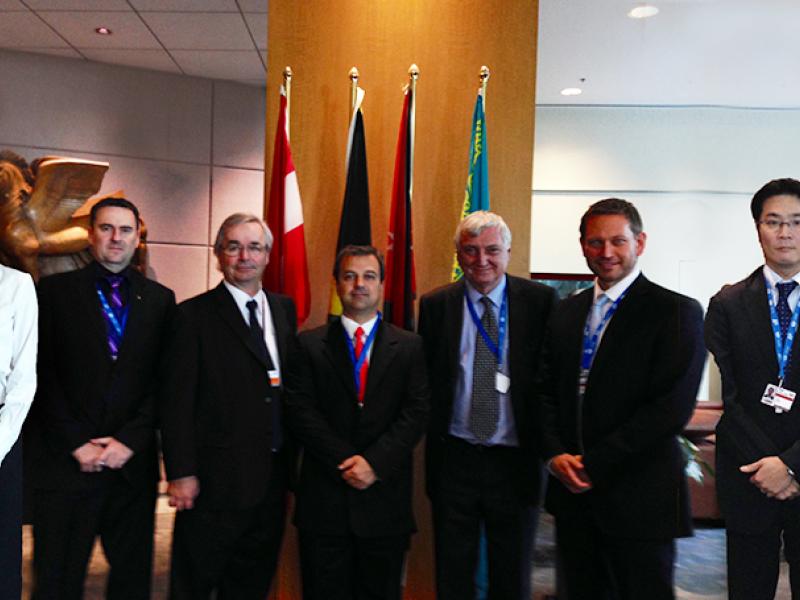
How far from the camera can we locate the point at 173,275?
21.3 ft

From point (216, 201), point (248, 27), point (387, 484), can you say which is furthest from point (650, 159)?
point (216, 201)

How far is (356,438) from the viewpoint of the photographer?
2.49m

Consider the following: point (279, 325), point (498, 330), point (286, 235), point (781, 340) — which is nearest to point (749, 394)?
point (781, 340)

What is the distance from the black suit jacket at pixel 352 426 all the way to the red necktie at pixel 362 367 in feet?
0.07

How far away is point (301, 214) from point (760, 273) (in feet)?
6.47

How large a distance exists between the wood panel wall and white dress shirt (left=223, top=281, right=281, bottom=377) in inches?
28.6

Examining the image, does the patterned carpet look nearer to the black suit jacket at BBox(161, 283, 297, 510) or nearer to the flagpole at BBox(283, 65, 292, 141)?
the black suit jacket at BBox(161, 283, 297, 510)

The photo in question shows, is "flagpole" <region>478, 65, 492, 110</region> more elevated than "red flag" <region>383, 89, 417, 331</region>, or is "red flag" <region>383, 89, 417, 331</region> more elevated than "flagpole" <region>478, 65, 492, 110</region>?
"flagpole" <region>478, 65, 492, 110</region>

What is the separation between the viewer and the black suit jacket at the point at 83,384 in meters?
2.49

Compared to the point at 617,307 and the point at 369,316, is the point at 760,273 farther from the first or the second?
the point at 369,316

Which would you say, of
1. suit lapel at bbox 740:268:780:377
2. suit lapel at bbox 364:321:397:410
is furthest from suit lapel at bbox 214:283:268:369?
suit lapel at bbox 740:268:780:377

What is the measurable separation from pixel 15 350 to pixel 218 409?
2.26 feet

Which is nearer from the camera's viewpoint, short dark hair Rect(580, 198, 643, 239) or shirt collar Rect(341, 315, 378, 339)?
short dark hair Rect(580, 198, 643, 239)

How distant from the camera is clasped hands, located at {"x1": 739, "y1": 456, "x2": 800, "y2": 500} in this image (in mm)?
2254
